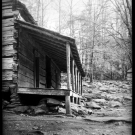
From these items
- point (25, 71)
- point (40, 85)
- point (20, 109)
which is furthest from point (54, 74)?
point (20, 109)

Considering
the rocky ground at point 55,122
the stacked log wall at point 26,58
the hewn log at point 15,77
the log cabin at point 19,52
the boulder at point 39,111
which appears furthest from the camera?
the stacked log wall at point 26,58

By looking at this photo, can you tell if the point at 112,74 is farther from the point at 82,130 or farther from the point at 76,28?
the point at 82,130

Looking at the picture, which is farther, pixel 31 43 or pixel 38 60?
pixel 38 60

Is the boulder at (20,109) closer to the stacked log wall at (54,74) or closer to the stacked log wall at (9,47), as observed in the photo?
the stacked log wall at (9,47)

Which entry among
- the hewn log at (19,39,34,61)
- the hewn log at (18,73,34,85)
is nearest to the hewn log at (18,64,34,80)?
the hewn log at (18,73,34,85)

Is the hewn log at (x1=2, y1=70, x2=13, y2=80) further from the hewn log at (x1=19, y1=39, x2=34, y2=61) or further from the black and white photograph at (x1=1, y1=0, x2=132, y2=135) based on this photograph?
the hewn log at (x1=19, y1=39, x2=34, y2=61)

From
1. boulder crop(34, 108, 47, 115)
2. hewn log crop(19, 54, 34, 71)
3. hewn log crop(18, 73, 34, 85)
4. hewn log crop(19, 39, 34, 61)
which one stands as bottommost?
boulder crop(34, 108, 47, 115)

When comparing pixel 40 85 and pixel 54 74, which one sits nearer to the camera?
pixel 40 85

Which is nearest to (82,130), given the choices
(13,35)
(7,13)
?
(13,35)

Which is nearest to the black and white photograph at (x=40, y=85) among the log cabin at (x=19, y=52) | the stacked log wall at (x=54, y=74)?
the log cabin at (x=19, y=52)

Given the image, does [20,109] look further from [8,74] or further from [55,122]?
[55,122]

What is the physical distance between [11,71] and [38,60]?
3.20m

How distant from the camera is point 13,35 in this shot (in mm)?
7562

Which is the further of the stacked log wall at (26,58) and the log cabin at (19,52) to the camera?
the stacked log wall at (26,58)
